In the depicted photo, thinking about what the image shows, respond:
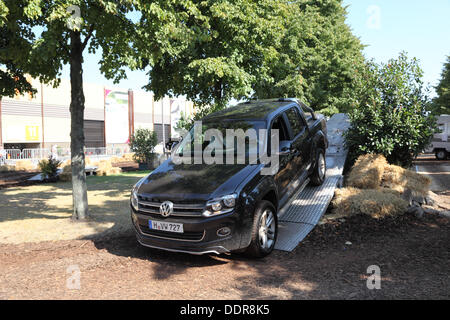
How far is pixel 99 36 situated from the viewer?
664cm

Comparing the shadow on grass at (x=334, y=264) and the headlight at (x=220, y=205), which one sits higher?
the headlight at (x=220, y=205)

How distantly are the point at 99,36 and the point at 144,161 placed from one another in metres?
17.0

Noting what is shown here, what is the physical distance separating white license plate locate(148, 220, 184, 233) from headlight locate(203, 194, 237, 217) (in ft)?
1.27

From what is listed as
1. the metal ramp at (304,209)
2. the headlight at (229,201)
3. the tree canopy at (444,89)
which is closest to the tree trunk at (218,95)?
the metal ramp at (304,209)

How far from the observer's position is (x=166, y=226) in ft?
14.7

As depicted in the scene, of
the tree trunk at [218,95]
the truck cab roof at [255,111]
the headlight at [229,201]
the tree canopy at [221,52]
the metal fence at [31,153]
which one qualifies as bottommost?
the headlight at [229,201]

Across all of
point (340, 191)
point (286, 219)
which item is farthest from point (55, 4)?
point (340, 191)

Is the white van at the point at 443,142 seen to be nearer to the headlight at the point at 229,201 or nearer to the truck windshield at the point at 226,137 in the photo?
the truck windshield at the point at 226,137

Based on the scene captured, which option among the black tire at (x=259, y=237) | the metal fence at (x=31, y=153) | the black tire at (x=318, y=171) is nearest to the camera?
the black tire at (x=259, y=237)

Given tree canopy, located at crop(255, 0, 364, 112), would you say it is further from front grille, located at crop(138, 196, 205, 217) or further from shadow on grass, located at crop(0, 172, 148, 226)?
front grille, located at crop(138, 196, 205, 217)

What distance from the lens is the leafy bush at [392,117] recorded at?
8570 millimetres

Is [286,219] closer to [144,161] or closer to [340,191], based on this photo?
[340,191]

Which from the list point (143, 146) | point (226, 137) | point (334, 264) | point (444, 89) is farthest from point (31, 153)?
point (444, 89)

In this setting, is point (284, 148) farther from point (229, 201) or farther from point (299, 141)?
point (229, 201)
